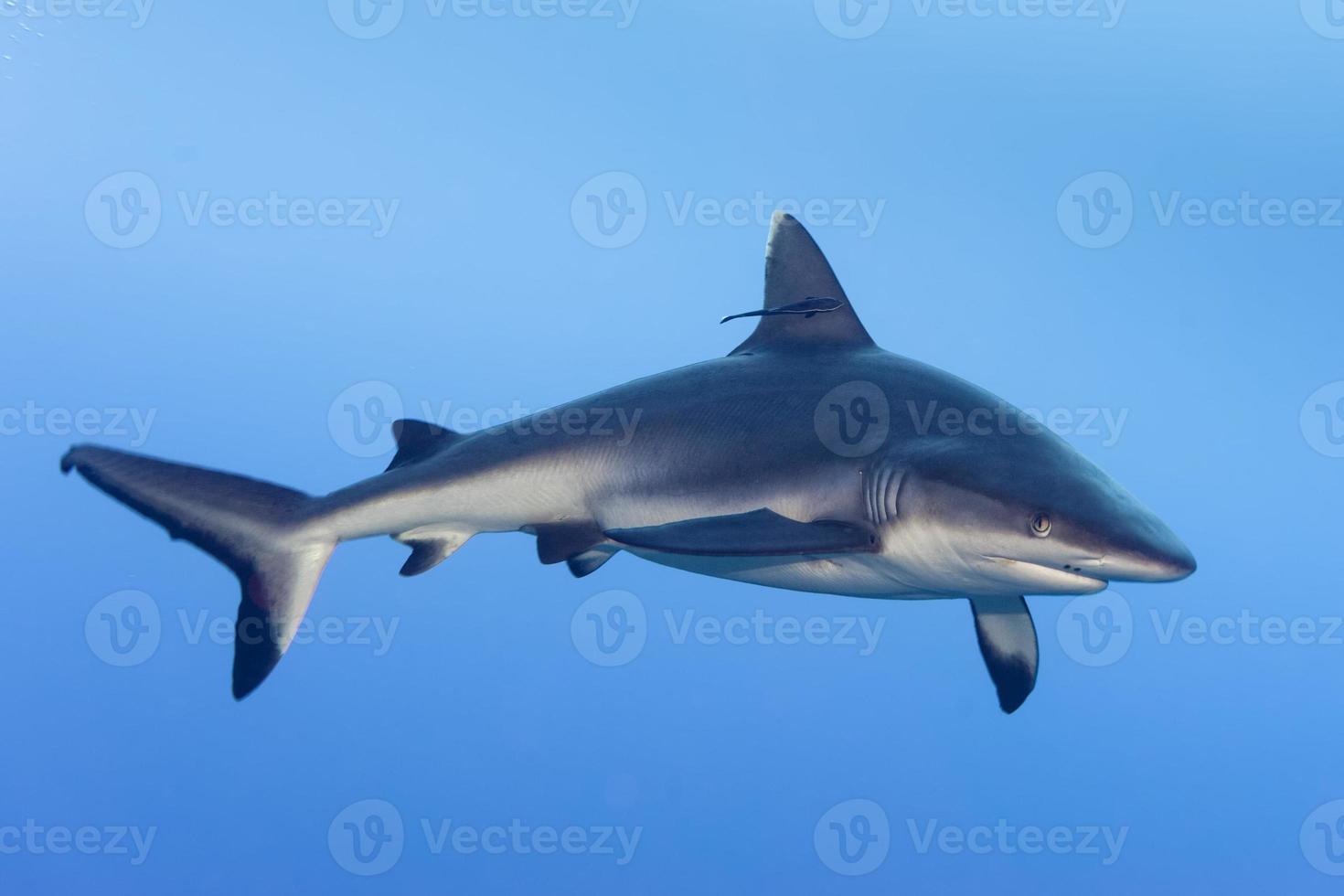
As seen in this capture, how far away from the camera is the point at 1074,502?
2977mm

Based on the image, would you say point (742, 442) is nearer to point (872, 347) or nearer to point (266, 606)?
point (872, 347)

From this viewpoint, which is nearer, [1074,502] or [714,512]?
[1074,502]

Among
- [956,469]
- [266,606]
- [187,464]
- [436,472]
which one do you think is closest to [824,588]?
[956,469]

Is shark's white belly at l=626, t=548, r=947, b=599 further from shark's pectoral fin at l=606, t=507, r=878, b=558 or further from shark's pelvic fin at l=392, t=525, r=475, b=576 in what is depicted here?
shark's pelvic fin at l=392, t=525, r=475, b=576

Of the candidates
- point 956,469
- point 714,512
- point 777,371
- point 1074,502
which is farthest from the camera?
point 777,371

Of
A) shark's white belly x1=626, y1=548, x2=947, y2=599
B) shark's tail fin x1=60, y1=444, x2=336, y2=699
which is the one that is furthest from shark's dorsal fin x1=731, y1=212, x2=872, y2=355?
shark's tail fin x1=60, y1=444, x2=336, y2=699

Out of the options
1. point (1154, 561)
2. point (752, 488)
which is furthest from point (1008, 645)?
point (1154, 561)

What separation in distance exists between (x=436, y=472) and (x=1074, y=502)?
264cm

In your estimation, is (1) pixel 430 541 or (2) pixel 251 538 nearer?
(2) pixel 251 538

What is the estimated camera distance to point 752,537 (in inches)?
128

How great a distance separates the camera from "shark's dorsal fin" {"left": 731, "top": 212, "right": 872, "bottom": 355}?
171 inches
